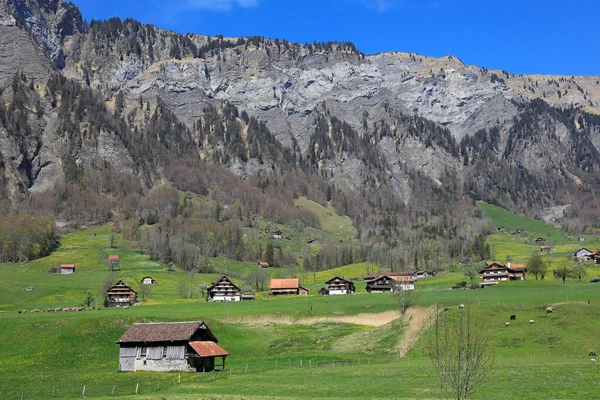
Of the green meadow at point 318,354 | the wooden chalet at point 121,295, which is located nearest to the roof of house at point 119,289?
the wooden chalet at point 121,295

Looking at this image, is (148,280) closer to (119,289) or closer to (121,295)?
(119,289)

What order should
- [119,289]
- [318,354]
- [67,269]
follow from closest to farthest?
1. [318,354]
2. [119,289]
3. [67,269]

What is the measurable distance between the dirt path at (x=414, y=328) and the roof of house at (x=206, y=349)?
2324cm

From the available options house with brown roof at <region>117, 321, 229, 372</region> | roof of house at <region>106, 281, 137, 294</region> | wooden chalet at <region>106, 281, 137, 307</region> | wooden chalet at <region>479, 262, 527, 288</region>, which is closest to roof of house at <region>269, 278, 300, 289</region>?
wooden chalet at <region>106, 281, 137, 307</region>

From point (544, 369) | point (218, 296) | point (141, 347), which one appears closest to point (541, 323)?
point (544, 369)

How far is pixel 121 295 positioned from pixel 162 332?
92281 mm

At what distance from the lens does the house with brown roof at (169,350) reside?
65.8m

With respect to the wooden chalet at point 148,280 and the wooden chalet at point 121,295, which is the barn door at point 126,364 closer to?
the wooden chalet at point 121,295

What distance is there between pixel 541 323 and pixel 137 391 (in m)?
53.3

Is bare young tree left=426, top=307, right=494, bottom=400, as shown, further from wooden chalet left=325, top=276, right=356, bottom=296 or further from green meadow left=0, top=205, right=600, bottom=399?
wooden chalet left=325, top=276, right=356, bottom=296

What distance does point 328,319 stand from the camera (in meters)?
105

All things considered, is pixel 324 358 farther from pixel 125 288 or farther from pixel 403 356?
pixel 125 288

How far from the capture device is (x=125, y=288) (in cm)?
15575

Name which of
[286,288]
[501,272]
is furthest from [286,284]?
[501,272]
